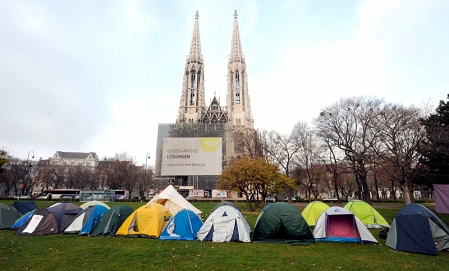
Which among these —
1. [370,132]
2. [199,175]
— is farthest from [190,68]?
[370,132]

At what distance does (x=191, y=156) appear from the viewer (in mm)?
51125

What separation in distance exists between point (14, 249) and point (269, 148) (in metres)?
29.8

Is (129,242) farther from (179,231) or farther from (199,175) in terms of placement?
(199,175)

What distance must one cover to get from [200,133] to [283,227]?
147 ft

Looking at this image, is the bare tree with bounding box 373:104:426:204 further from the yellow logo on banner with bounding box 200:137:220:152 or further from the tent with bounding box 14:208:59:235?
the yellow logo on banner with bounding box 200:137:220:152

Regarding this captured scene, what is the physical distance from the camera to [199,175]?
51.1 metres

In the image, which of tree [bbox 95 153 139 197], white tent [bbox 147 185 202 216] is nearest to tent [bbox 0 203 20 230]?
white tent [bbox 147 185 202 216]

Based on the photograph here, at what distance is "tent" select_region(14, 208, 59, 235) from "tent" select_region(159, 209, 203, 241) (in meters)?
5.68

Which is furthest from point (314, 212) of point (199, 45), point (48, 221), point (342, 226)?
point (199, 45)

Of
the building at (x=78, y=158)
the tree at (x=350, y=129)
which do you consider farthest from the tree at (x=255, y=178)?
the building at (x=78, y=158)

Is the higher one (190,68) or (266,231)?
(190,68)

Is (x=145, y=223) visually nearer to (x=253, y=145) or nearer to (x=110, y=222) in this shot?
(x=110, y=222)

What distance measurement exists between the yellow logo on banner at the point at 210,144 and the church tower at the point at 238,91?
11.9 metres

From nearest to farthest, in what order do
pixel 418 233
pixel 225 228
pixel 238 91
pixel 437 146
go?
pixel 418 233 < pixel 225 228 < pixel 437 146 < pixel 238 91
